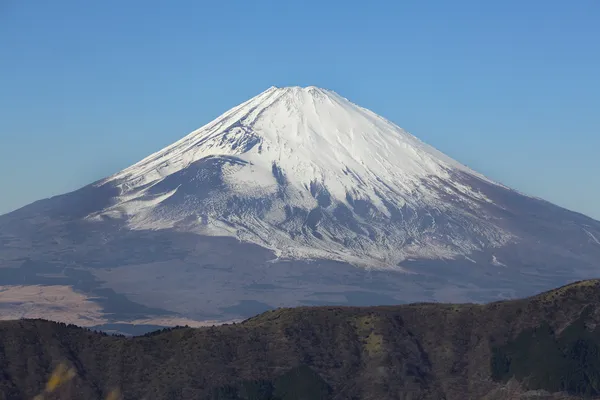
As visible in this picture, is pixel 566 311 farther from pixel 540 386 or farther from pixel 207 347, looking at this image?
pixel 207 347

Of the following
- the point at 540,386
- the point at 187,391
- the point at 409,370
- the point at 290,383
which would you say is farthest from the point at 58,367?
the point at 540,386

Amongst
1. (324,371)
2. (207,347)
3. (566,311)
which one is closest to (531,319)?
(566,311)

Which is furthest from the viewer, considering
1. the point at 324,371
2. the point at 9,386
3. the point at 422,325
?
the point at 422,325

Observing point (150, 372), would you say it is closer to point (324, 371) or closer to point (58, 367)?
point (58, 367)

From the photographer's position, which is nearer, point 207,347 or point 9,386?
point 9,386

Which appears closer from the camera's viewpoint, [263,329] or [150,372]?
[150,372]

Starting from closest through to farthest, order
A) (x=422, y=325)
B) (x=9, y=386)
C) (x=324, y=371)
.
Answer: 1. (x=9, y=386)
2. (x=324, y=371)
3. (x=422, y=325)
